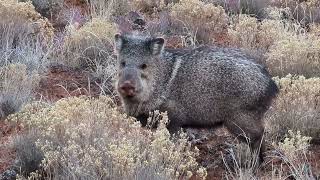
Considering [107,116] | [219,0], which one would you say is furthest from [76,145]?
[219,0]

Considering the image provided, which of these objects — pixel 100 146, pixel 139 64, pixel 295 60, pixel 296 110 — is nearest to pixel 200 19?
pixel 295 60

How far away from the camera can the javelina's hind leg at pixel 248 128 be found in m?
5.69

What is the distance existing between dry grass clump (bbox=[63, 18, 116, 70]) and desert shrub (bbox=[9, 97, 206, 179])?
2912 millimetres

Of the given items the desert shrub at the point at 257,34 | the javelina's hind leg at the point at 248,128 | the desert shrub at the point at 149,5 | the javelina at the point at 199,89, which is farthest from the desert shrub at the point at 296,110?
the desert shrub at the point at 149,5

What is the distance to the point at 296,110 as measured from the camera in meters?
6.53

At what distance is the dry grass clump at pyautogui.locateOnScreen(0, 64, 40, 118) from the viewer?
693 cm

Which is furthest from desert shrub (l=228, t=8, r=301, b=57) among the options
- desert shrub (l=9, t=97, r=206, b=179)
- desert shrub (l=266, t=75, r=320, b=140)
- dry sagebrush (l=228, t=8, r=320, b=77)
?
desert shrub (l=9, t=97, r=206, b=179)

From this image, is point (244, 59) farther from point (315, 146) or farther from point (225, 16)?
point (225, 16)

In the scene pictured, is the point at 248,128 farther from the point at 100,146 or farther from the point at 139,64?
the point at 100,146

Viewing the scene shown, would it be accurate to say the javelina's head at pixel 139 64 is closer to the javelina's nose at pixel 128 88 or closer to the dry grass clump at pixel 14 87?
the javelina's nose at pixel 128 88

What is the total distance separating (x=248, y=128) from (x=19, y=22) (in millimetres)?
4466

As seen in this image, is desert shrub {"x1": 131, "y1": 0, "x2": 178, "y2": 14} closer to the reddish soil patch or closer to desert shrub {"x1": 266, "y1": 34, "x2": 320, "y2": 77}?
the reddish soil patch

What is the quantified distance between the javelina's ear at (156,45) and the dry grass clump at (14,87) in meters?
1.88

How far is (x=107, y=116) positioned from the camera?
225 inches
